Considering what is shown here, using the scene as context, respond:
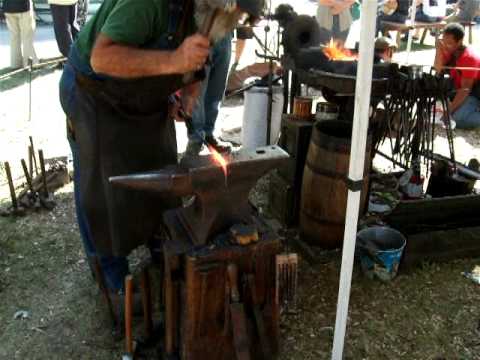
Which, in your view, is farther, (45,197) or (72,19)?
(72,19)

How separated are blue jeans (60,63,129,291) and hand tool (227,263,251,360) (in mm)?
871

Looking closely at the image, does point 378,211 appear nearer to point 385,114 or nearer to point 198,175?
point 385,114

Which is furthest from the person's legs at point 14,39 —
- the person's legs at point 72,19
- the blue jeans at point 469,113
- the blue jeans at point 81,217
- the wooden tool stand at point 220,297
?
the wooden tool stand at point 220,297

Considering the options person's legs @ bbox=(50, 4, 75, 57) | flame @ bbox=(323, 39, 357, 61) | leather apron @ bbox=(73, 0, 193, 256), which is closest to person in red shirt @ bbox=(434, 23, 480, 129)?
flame @ bbox=(323, 39, 357, 61)

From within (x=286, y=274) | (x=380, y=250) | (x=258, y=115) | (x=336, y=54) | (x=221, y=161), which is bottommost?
(x=380, y=250)

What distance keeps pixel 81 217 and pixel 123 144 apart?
51 centimetres

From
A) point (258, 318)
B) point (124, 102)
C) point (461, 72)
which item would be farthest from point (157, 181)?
point (461, 72)

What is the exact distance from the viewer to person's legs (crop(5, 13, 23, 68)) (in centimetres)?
739

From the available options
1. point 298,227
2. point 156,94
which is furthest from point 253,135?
point 156,94

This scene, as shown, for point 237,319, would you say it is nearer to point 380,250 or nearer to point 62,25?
point 380,250

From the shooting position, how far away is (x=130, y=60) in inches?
71.3

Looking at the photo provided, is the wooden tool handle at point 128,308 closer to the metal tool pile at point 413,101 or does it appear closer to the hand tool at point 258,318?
the hand tool at point 258,318

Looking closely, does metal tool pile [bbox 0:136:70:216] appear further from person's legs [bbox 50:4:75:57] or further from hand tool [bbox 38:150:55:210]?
person's legs [bbox 50:4:75:57]

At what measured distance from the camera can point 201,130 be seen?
157 inches
